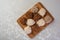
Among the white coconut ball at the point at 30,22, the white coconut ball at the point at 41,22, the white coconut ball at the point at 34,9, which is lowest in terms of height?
the white coconut ball at the point at 41,22

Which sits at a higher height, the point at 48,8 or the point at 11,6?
the point at 11,6

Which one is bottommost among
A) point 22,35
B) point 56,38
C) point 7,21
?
point 56,38

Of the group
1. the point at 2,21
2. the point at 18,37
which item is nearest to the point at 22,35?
the point at 18,37

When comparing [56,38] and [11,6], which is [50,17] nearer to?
[56,38]

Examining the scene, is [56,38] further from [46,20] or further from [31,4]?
[31,4]

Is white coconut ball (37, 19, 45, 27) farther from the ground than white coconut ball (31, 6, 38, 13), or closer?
closer

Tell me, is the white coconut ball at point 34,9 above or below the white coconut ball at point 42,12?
above

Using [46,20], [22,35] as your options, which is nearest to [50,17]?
[46,20]
